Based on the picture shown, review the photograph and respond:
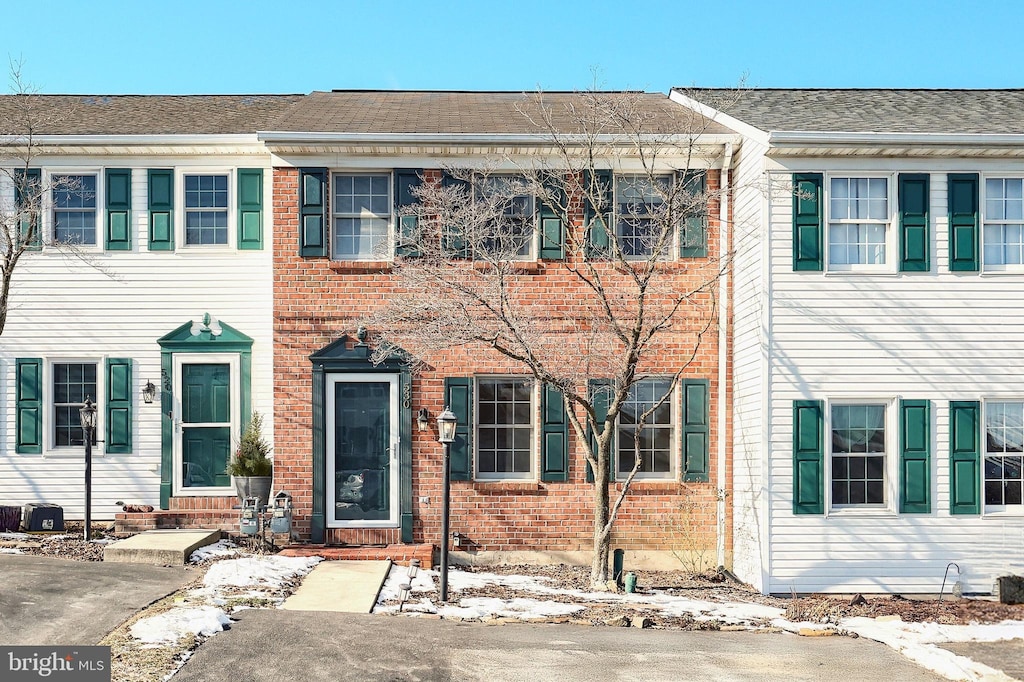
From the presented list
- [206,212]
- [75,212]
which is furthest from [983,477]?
[75,212]

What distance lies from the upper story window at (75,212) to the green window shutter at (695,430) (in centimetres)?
857

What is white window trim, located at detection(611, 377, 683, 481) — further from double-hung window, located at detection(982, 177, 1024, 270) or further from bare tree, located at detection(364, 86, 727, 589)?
double-hung window, located at detection(982, 177, 1024, 270)

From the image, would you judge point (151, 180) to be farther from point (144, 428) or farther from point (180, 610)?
point (180, 610)

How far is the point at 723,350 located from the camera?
14.2 meters

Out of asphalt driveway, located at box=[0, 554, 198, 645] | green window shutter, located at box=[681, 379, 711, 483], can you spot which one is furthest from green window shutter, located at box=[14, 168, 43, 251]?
green window shutter, located at box=[681, 379, 711, 483]

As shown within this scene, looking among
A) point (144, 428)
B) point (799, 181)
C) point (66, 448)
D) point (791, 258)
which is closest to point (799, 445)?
point (791, 258)

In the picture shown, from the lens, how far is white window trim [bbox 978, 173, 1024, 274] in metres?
13.1

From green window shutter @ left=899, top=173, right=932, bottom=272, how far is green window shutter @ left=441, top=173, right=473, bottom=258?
5.39 m

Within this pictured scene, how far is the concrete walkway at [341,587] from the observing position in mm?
11000

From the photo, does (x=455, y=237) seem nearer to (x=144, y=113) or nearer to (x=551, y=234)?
(x=551, y=234)

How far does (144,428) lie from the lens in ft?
48.7

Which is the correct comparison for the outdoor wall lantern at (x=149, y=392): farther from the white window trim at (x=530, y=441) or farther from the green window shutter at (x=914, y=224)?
the green window shutter at (x=914, y=224)

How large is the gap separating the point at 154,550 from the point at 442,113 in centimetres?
748

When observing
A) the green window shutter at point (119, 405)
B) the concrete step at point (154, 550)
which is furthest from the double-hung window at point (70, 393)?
the concrete step at point (154, 550)
